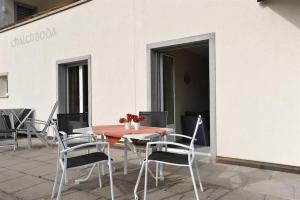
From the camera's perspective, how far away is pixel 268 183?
12.8 feet

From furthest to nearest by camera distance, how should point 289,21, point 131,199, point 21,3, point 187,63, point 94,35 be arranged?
point 21,3
point 187,63
point 94,35
point 289,21
point 131,199

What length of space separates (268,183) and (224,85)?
1.74 m

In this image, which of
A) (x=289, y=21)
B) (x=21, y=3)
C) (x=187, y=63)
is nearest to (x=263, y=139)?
(x=289, y=21)

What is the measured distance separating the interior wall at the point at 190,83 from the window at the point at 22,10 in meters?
7.97

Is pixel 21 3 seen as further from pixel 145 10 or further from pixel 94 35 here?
pixel 145 10

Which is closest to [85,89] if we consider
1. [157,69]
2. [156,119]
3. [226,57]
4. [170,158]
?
[157,69]

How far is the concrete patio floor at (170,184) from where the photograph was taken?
351 cm

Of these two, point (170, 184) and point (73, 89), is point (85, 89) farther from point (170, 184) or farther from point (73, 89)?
point (170, 184)

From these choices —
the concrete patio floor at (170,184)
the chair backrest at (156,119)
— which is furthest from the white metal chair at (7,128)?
the chair backrest at (156,119)

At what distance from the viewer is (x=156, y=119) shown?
4.66m

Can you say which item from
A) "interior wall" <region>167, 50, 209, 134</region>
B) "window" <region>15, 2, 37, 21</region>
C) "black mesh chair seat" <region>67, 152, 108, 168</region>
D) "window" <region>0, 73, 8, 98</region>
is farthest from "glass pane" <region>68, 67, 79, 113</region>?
"window" <region>15, 2, 37, 21</region>

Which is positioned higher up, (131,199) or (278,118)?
(278,118)

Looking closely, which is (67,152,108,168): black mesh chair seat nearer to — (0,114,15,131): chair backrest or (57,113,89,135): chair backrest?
(57,113,89,135): chair backrest

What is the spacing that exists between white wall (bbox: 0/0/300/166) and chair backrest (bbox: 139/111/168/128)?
3.59ft
